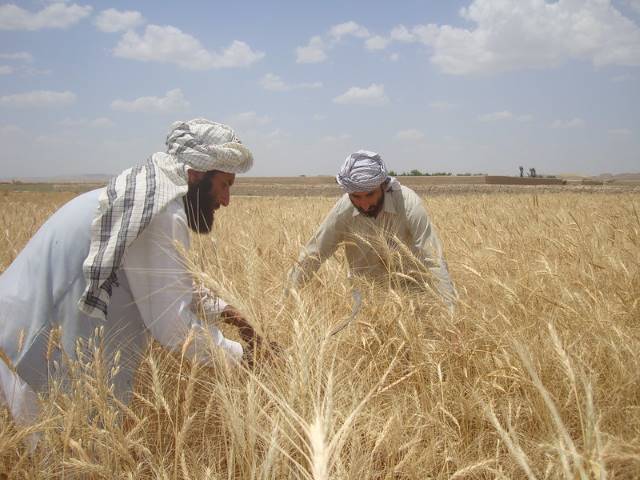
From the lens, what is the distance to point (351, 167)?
9.43 feet

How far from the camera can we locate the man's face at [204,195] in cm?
193

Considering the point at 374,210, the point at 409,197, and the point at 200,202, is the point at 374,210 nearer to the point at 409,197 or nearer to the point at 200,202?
the point at 409,197

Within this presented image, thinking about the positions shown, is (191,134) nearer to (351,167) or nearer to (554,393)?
(351,167)

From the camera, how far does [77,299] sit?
64.9 inches

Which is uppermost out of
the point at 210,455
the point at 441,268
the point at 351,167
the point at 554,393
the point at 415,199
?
the point at 351,167

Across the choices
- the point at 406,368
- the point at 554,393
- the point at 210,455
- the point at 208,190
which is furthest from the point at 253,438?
the point at 208,190

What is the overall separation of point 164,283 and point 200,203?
50 cm

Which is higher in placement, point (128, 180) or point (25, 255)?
point (128, 180)

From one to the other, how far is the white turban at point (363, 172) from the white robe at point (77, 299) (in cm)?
134

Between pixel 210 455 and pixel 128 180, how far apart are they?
0.94 meters

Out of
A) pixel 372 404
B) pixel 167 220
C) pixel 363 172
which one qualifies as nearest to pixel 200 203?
pixel 167 220

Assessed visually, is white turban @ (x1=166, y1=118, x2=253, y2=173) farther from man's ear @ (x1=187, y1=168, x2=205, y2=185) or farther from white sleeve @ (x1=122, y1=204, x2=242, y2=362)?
white sleeve @ (x1=122, y1=204, x2=242, y2=362)

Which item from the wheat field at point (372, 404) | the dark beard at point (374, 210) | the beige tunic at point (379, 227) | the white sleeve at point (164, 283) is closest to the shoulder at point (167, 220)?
the white sleeve at point (164, 283)

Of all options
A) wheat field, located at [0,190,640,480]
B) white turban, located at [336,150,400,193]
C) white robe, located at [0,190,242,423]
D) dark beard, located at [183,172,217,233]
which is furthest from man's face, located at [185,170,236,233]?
white turban, located at [336,150,400,193]
